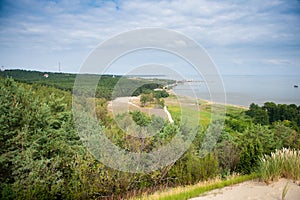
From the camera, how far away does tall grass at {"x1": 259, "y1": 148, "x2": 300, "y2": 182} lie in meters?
5.66

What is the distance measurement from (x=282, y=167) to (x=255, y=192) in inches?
41.3

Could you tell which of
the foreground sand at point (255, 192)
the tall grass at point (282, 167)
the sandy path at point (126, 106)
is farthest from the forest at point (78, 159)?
the foreground sand at point (255, 192)

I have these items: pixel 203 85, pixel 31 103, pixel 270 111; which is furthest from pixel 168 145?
pixel 270 111

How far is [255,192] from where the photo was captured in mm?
5168

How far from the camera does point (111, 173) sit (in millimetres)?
9320

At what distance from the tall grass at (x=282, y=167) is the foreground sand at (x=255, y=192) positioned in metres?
0.16

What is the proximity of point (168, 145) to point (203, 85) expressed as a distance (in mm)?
3675

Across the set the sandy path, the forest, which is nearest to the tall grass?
the forest

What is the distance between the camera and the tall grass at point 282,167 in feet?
18.6

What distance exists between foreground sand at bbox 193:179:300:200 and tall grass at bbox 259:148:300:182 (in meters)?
0.16

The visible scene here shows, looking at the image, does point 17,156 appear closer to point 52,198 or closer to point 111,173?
point 52,198

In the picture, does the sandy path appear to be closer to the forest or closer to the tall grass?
the forest

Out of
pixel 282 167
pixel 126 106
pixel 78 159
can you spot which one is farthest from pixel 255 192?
pixel 78 159

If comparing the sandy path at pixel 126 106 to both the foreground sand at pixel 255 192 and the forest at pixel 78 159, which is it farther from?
the foreground sand at pixel 255 192
